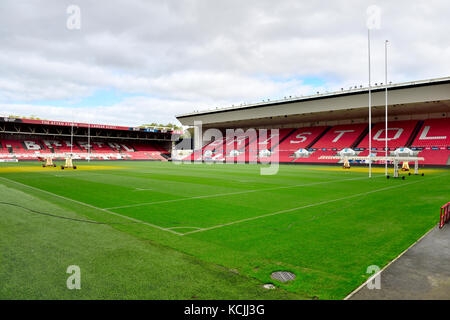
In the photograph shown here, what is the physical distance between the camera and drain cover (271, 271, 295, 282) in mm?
4535

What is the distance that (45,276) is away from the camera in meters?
4.47

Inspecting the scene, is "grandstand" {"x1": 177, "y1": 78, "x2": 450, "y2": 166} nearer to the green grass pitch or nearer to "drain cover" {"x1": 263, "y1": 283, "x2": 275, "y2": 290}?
the green grass pitch

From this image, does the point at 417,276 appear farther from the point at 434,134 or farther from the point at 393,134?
the point at 393,134

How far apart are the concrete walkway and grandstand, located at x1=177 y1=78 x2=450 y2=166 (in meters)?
39.9

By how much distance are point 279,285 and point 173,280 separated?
159 cm

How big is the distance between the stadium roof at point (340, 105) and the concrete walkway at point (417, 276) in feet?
131

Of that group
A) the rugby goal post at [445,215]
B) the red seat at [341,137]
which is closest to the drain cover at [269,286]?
the rugby goal post at [445,215]

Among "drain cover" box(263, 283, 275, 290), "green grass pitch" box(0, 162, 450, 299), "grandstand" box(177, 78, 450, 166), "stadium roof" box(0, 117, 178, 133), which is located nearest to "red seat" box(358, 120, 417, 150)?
"grandstand" box(177, 78, 450, 166)

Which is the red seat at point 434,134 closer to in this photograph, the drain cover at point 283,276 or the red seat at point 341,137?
the red seat at point 341,137

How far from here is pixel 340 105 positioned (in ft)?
150

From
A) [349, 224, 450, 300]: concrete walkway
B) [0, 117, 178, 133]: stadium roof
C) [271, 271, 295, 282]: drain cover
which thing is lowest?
[271, 271, 295, 282]: drain cover

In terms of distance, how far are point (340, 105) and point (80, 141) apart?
59.1m
